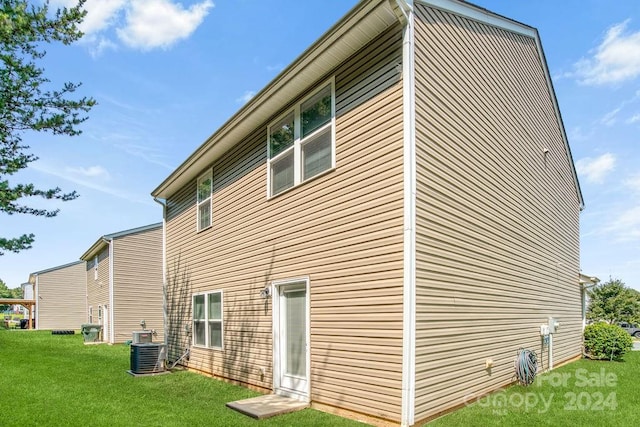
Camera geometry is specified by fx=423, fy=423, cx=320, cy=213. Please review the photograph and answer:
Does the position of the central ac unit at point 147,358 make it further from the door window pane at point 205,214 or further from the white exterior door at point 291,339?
the white exterior door at point 291,339

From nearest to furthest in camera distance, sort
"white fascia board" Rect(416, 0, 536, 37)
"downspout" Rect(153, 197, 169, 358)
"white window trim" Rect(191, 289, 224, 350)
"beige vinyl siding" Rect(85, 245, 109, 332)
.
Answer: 1. "white fascia board" Rect(416, 0, 536, 37)
2. "white window trim" Rect(191, 289, 224, 350)
3. "downspout" Rect(153, 197, 169, 358)
4. "beige vinyl siding" Rect(85, 245, 109, 332)

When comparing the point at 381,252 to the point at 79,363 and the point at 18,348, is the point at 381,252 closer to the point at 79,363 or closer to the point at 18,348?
the point at 79,363

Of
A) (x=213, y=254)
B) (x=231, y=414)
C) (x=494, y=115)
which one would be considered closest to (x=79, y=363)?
(x=213, y=254)

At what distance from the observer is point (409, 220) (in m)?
5.22

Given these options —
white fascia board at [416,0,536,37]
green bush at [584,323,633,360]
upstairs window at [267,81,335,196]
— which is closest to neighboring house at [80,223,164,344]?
upstairs window at [267,81,335,196]

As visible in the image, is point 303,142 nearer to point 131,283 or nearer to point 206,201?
point 206,201

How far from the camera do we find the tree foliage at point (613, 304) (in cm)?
2992

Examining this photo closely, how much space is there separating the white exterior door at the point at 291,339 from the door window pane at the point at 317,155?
1.83 m

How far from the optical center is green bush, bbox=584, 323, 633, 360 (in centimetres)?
1248

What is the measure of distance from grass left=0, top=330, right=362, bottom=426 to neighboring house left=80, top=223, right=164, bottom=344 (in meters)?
7.93

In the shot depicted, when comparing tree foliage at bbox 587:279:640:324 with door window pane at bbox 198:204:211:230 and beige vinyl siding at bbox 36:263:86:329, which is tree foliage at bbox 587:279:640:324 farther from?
beige vinyl siding at bbox 36:263:86:329

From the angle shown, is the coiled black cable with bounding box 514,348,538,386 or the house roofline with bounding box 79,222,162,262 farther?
the house roofline with bounding box 79,222,162,262


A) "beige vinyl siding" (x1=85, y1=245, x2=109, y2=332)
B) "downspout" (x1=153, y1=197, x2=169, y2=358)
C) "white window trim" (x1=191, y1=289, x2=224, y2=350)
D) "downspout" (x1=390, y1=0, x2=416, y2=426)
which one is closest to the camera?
"downspout" (x1=390, y1=0, x2=416, y2=426)

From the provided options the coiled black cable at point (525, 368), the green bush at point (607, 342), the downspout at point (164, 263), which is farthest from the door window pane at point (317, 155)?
the green bush at point (607, 342)
